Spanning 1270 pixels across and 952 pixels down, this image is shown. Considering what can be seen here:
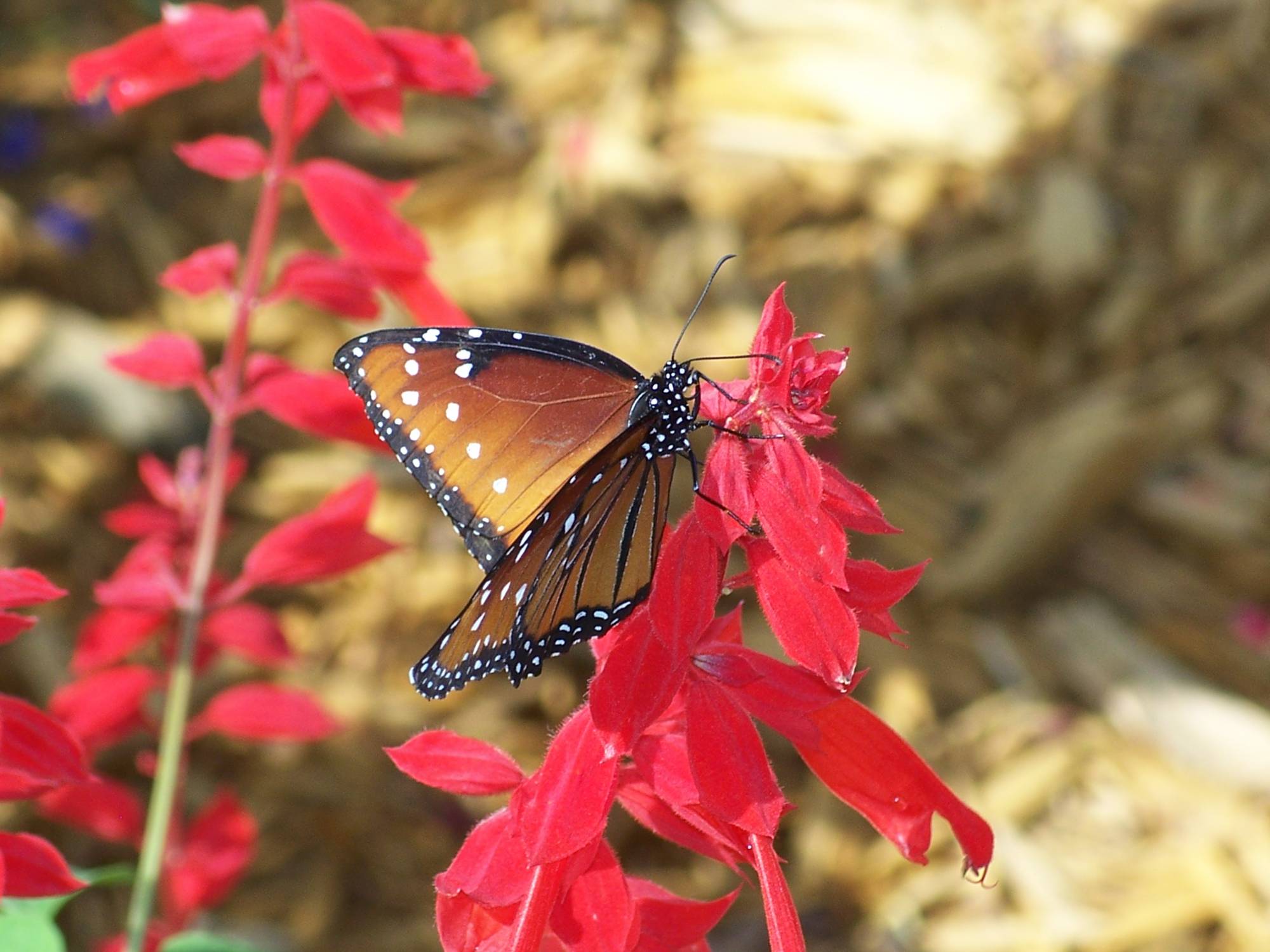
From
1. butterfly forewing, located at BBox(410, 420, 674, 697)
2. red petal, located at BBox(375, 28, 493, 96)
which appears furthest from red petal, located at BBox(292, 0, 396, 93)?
butterfly forewing, located at BBox(410, 420, 674, 697)

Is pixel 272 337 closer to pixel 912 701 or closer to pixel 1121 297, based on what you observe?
pixel 912 701

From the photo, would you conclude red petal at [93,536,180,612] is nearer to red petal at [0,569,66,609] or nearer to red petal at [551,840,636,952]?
red petal at [0,569,66,609]

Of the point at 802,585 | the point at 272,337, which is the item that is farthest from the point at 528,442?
the point at 272,337

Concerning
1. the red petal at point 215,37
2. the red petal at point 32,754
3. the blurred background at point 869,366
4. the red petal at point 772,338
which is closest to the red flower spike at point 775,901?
the red petal at point 772,338

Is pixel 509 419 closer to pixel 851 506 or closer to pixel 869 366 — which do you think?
pixel 851 506

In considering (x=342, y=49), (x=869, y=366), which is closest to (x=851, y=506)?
(x=342, y=49)
